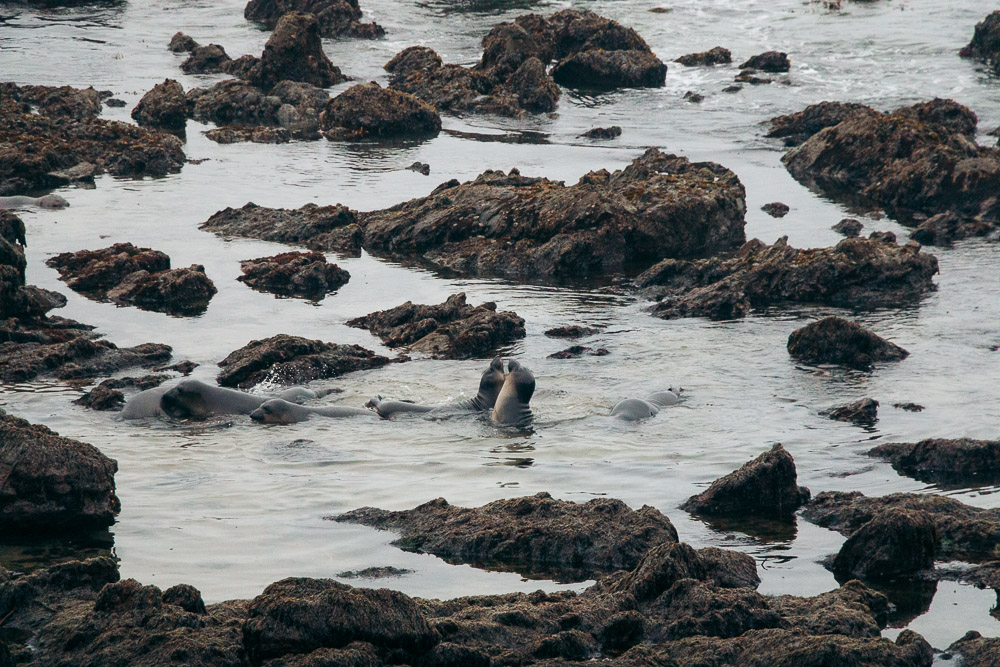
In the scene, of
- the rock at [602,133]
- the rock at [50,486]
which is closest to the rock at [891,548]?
the rock at [50,486]

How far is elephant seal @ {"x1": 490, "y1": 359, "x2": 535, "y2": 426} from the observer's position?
14172mm

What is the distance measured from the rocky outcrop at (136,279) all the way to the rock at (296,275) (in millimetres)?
929

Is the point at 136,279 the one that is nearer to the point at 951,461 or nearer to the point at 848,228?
the point at 951,461

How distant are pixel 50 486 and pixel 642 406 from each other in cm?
695

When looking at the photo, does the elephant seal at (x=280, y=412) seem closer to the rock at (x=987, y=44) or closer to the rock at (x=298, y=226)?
the rock at (x=298, y=226)

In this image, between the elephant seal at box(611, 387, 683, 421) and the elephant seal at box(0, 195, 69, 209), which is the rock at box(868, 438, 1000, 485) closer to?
the elephant seal at box(611, 387, 683, 421)

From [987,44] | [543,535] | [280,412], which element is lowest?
[280,412]

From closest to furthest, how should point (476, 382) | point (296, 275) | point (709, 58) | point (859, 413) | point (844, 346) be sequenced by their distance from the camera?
1. point (859, 413)
2. point (476, 382)
3. point (844, 346)
4. point (296, 275)
5. point (709, 58)

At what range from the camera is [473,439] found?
1362 cm

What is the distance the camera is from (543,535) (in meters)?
9.39

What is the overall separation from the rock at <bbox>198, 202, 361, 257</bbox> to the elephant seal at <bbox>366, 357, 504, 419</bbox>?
843 cm

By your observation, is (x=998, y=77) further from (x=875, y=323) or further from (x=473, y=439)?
(x=473, y=439)

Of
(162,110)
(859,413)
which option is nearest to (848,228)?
(859,413)

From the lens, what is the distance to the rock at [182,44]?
4397cm
